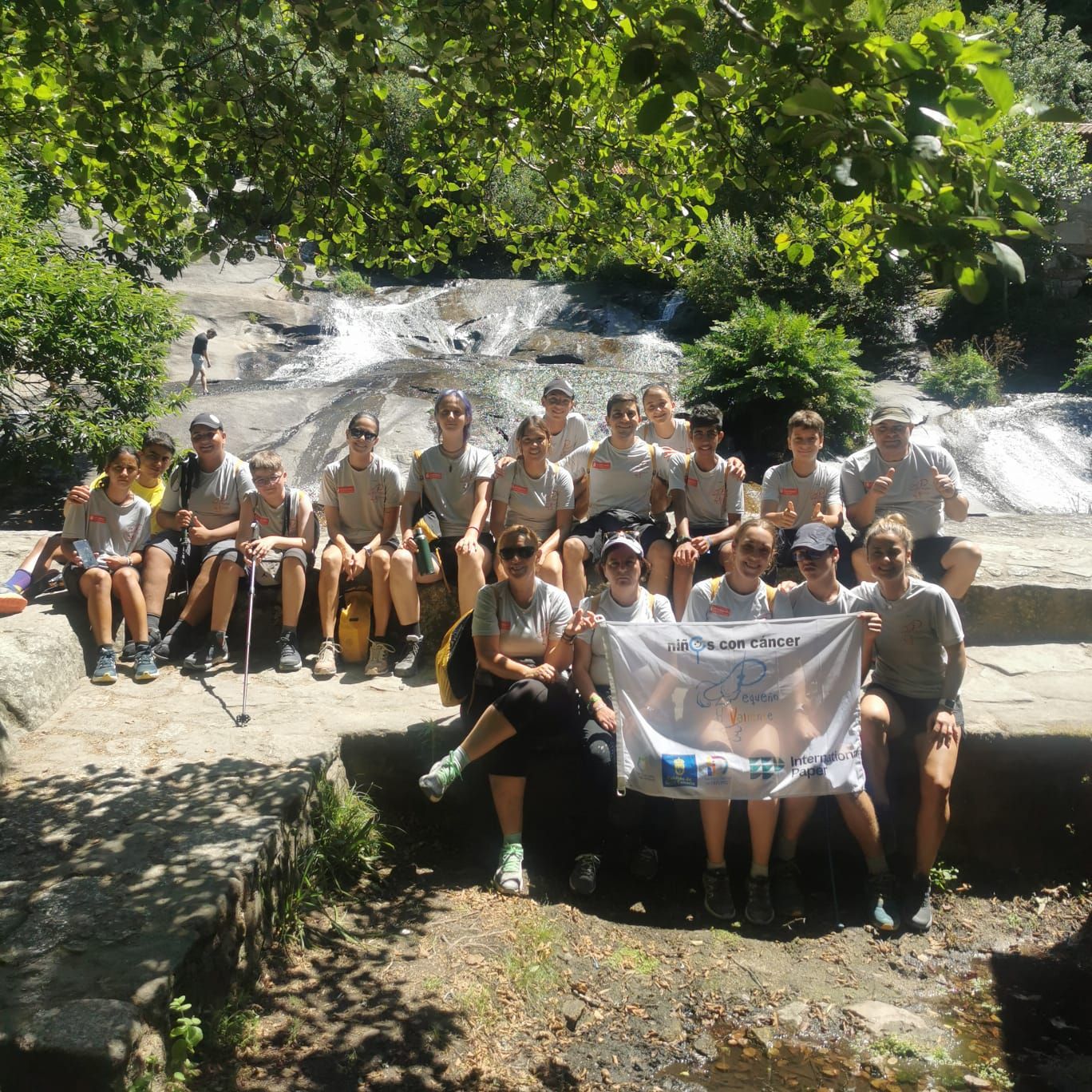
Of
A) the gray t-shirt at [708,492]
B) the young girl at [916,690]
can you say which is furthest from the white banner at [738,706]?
the gray t-shirt at [708,492]

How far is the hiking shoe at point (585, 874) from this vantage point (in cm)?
534

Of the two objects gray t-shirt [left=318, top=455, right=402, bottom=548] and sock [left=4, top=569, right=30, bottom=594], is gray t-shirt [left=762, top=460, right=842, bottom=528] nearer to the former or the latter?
gray t-shirt [left=318, top=455, right=402, bottom=548]

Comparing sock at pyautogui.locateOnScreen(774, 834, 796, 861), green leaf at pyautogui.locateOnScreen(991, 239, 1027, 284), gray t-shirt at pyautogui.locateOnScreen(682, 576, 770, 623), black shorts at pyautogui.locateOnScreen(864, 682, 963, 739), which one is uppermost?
green leaf at pyautogui.locateOnScreen(991, 239, 1027, 284)

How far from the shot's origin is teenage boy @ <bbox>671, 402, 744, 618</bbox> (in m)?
6.88

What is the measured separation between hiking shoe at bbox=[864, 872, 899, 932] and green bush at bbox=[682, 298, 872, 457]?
8847mm

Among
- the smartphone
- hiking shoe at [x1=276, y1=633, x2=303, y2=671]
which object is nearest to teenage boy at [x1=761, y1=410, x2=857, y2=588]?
hiking shoe at [x1=276, y1=633, x2=303, y2=671]

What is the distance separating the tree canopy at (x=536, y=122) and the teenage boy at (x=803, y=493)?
54.0 inches

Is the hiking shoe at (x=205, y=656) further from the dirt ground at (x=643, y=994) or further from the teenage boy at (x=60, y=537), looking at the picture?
the dirt ground at (x=643, y=994)

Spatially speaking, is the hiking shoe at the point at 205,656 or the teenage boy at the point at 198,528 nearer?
the hiking shoe at the point at 205,656

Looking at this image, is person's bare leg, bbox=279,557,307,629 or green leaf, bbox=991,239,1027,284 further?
person's bare leg, bbox=279,557,307,629

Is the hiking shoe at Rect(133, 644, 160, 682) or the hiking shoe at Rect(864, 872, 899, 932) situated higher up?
the hiking shoe at Rect(133, 644, 160, 682)

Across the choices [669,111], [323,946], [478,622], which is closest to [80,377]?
[478,622]

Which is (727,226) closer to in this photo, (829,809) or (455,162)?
(455,162)

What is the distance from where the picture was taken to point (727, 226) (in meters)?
18.6
